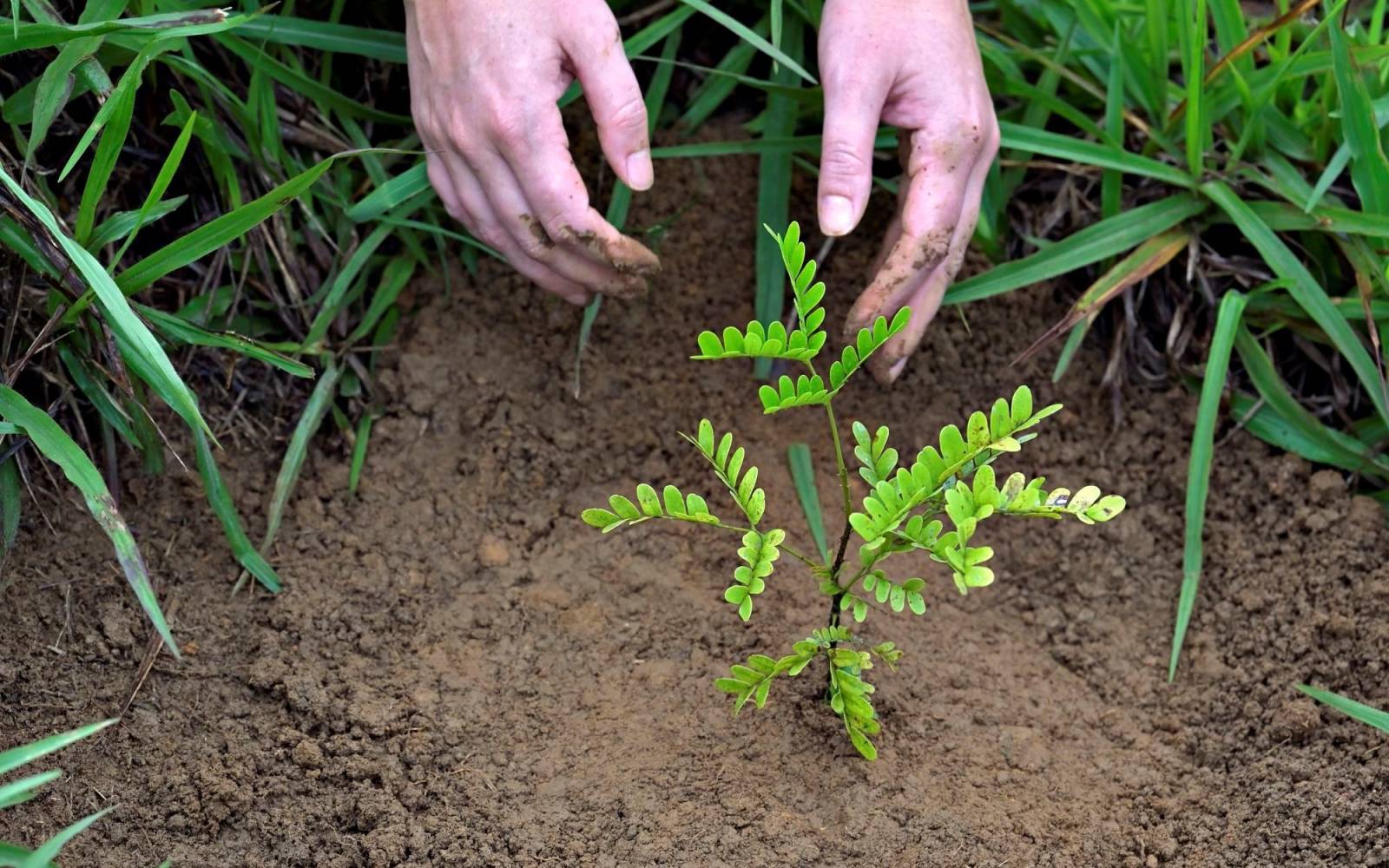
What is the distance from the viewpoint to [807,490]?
6.38 ft

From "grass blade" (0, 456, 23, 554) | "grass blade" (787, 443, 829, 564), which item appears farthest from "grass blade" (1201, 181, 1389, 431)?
"grass blade" (0, 456, 23, 554)

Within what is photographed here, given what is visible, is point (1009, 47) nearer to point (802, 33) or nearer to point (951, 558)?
point (802, 33)

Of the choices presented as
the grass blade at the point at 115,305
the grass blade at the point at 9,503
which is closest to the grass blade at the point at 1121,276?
the grass blade at the point at 115,305

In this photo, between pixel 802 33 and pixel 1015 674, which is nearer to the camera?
pixel 1015 674

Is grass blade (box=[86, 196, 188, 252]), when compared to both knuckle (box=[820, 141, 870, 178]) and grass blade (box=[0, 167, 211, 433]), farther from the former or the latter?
knuckle (box=[820, 141, 870, 178])

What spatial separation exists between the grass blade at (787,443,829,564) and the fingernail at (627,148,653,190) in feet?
1.63

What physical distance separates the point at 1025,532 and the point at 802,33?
3.01 feet

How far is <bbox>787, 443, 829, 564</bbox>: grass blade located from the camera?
1887mm

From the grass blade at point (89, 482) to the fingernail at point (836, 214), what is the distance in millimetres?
955

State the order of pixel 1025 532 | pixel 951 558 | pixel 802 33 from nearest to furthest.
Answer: pixel 951 558, pixel 1025 532, pixel 802 33

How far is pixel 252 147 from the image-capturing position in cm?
192

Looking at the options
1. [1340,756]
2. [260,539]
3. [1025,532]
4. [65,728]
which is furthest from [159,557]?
[1340,756]

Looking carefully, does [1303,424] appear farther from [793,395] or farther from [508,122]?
[508,122]

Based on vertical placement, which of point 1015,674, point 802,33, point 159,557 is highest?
point 802,33
